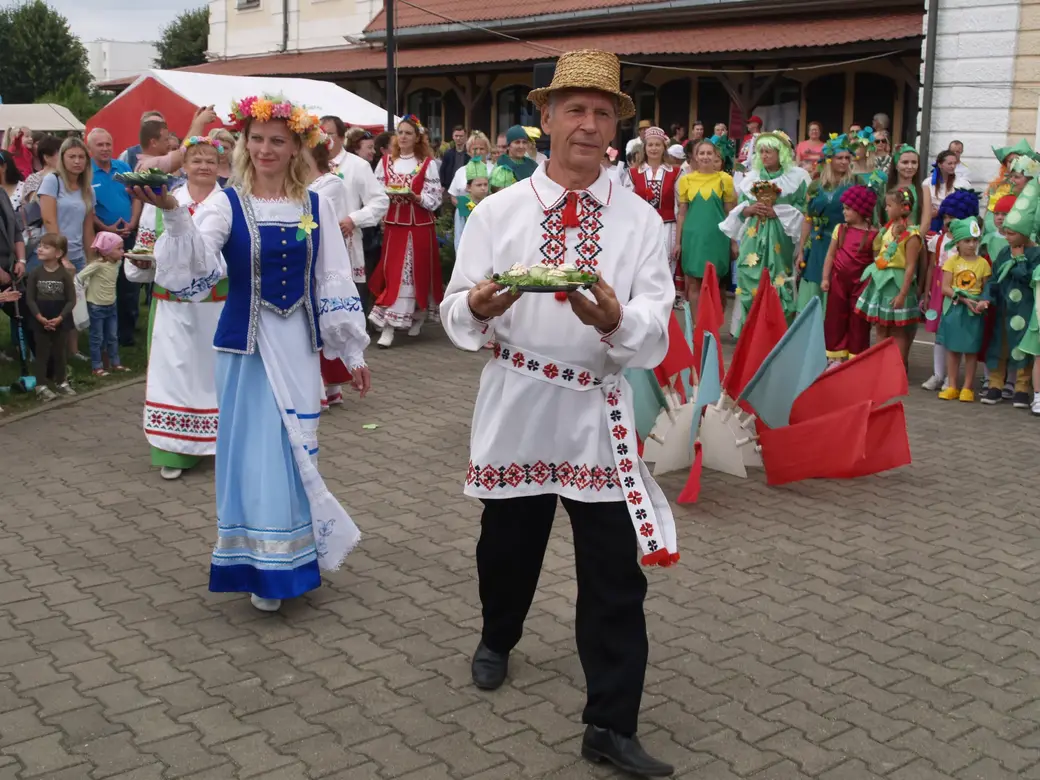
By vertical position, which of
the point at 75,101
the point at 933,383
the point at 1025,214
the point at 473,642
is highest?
the point at 75,101

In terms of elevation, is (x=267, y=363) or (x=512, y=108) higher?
(x=512, y=108)

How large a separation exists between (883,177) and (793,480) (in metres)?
5.58

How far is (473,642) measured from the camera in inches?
182

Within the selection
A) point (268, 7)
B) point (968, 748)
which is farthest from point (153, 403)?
point (268, 7)

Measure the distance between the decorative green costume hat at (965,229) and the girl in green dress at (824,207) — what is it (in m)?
1.23

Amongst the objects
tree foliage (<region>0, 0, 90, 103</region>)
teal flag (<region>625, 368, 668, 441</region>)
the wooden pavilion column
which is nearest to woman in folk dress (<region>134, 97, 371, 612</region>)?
teal flag (<region>625, 368, 668, 441</region>)

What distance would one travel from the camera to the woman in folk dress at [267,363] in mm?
4766

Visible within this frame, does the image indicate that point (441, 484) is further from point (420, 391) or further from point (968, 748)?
point (968, 748)

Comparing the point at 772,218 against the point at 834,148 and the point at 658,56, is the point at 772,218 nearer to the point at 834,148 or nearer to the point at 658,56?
the point at 834,148

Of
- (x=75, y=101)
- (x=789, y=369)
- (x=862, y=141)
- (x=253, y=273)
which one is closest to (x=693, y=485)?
(x=789, y=369)

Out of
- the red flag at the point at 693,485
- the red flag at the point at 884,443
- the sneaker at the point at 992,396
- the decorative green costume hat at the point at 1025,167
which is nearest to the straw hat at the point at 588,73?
the red flag at the point at 693,485

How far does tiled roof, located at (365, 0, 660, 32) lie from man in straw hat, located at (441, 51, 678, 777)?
686 inches

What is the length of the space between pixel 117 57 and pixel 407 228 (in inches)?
2733

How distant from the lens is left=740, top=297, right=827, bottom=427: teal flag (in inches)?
265
